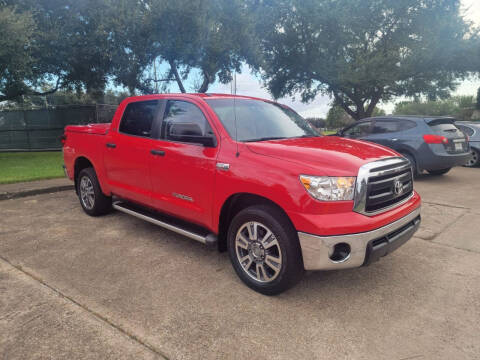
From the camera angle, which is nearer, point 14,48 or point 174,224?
point 174,224

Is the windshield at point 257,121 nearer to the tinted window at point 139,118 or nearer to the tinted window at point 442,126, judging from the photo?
the tinted window at point 139,118

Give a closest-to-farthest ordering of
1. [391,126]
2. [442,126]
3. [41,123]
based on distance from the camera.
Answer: [442,126], [391,126], [41,123]

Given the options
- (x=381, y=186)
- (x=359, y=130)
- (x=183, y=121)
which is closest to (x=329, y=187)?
(x=381, y=186)

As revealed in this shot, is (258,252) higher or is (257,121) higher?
(257,121)

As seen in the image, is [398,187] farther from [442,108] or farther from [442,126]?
[442,108]

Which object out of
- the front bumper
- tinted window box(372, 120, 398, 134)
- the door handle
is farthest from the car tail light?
the door handle

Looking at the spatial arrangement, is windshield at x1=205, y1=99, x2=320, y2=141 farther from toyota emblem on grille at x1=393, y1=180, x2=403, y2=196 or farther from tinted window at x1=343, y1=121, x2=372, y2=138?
tinted window at x1=343, y1=121, x2=372, y2=138

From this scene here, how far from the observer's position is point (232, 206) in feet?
11.0

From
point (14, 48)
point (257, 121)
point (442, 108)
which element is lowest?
point (257, 121)

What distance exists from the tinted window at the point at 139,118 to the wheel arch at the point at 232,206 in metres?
1.56

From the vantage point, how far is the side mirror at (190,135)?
3420mm

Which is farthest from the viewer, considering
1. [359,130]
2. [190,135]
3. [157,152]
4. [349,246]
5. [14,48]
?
[14,48]

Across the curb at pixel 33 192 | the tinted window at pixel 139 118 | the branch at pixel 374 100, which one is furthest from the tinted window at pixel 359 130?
the branch at pixel 374 100

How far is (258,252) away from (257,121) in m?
1.52
